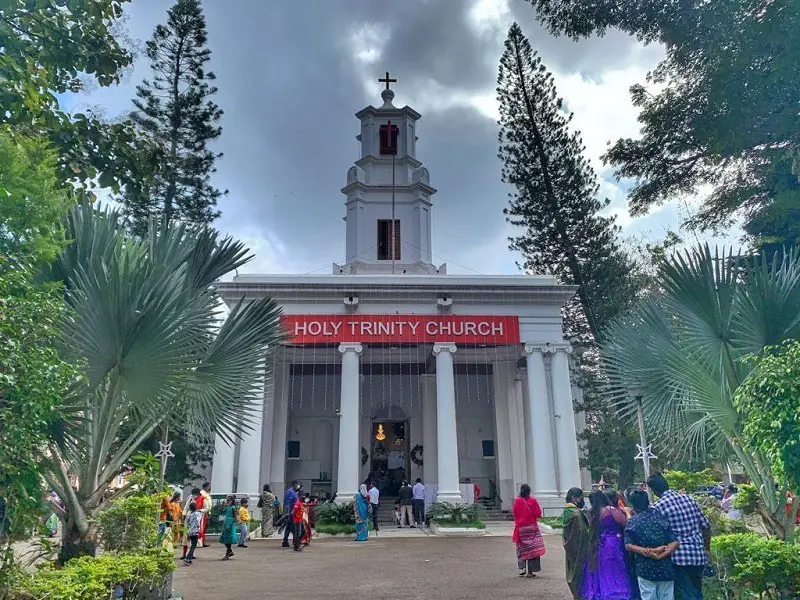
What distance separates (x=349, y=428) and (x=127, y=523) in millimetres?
13628

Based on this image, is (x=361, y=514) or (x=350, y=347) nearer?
(x=361, y=514)

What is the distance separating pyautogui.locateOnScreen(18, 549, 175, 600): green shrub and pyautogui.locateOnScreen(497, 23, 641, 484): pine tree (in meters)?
22.2

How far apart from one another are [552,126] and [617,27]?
57.2ft

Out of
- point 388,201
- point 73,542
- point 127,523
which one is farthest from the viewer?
point 388,201

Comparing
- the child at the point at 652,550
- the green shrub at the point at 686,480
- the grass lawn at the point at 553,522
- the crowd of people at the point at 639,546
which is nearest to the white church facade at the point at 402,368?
the grass lawn at the point at 553,522

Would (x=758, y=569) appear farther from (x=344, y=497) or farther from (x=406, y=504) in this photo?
(x=344, y=497)

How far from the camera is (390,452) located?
26328 mm

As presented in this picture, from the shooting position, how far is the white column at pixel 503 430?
79.1 ft

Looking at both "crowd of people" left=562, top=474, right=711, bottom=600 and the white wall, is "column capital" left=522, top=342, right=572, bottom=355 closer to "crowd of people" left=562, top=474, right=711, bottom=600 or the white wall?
the white wall

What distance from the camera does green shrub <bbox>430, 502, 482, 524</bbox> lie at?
56.6ft

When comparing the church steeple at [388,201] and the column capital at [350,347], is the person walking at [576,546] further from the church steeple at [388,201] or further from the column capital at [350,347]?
the church steeple at [388,201]

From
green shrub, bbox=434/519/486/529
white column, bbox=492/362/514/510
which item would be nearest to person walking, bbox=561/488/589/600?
green shrub, bbox=434/519/486/529

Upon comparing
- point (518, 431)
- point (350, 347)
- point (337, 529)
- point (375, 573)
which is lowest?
point (375, 573)

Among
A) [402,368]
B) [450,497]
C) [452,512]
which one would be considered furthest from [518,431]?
[452,512]
